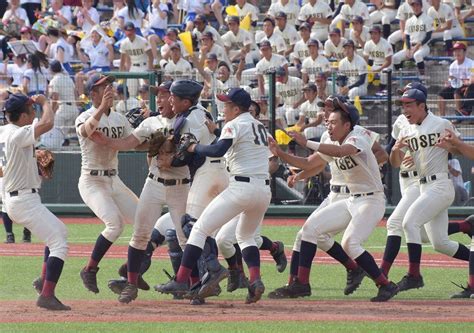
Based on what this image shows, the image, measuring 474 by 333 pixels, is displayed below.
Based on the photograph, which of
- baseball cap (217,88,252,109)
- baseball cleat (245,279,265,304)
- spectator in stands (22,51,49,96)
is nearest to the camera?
baseball cleat (245,279,265,304)

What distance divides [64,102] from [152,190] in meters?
10.0

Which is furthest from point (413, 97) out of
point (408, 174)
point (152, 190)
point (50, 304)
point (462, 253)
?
point (50, 304)

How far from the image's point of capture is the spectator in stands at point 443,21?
23.2 m

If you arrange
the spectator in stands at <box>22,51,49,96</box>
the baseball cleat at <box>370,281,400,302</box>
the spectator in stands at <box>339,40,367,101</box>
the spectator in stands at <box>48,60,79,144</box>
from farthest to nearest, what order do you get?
the spectator in stands at <box>22,51,49,96</box> < the spectator in stands at <box>48,60,79,144</box> < the spectator in stands at <box>339,40,367,101</box> < the baseball cleat at <box>370,281,400,302</box>

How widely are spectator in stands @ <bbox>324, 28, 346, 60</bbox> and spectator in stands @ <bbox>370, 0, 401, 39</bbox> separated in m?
1.65

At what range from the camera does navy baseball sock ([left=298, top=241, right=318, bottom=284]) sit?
1136cm

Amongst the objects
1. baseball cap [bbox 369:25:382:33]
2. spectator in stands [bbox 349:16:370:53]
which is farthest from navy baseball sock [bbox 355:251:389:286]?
spectator in stands [bbox 349:16:370:53]

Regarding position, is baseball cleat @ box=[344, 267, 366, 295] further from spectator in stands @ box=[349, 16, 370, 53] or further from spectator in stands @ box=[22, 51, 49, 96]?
spectator in stands @ box=[349, 16, 370, 53]

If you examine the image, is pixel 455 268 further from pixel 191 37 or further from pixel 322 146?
pixel 191 37

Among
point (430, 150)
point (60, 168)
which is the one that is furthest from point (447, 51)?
point (430, 150)

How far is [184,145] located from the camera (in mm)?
10711

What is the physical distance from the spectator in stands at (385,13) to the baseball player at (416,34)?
1.07 meters

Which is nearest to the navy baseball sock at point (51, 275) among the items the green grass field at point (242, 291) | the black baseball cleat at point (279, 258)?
the green grass field at point (242, 291)

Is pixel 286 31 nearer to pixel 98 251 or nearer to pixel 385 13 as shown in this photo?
pixel 385 13
